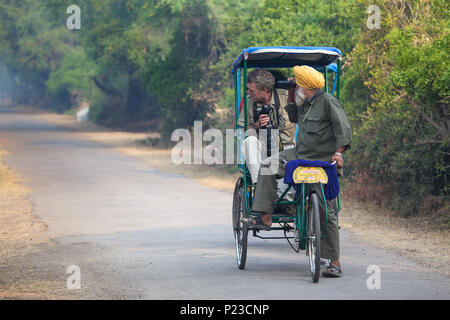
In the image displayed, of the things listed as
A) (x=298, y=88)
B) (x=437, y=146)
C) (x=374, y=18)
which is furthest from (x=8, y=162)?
(x=298, y=88)

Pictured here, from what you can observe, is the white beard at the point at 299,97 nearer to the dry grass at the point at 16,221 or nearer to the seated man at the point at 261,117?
the seated man at the point at 261,117

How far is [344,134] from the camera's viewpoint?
24.2 feet

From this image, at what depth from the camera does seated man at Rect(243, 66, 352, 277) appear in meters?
7.42

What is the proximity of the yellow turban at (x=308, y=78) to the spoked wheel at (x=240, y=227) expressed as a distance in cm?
141

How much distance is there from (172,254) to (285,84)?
2.49 metres

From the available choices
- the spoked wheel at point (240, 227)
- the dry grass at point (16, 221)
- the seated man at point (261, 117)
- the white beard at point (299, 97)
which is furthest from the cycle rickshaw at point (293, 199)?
the dry grass at point (16, 221)

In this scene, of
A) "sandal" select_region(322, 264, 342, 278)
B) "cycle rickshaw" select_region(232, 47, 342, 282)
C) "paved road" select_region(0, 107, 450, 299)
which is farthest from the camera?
"sandal" select_region(322, 264, 342, 278)

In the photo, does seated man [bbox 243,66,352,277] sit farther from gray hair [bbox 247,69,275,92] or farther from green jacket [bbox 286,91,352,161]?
gray hair [bbox 247,69,275,92]

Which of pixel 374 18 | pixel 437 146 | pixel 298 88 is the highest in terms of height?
pixel 374 18

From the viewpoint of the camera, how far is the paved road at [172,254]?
692 centimetres

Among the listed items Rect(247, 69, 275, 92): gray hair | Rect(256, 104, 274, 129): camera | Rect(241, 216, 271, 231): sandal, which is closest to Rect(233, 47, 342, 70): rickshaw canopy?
Rect(247, 69, 275, 92): gray hair

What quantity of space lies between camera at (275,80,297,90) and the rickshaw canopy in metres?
0.34
